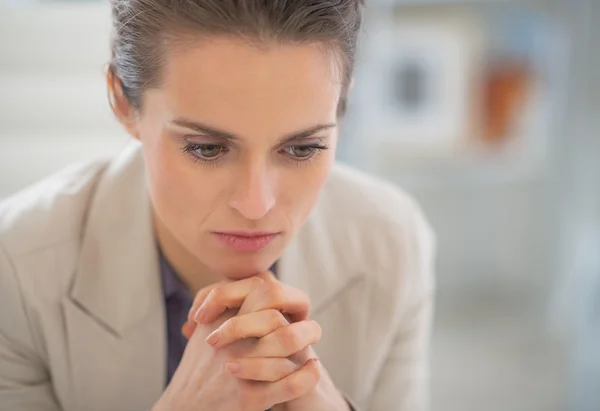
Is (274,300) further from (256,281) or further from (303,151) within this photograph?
(303,151)

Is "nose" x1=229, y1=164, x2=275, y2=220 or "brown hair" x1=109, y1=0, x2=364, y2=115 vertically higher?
"brown hair" x1=109, y1=0, x2=364, y2=115

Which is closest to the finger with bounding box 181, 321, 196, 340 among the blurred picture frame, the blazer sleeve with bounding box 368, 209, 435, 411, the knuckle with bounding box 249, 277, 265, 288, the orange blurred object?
the knuckle with bounding box 249, 277, 265, 288

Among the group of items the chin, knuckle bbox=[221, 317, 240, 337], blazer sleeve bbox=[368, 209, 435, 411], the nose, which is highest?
the nose

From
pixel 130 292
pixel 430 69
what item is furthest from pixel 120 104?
pixel 430 69

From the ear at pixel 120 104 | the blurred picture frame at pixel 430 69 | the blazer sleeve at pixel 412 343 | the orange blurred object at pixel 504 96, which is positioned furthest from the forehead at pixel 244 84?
the orange blurred object at pixel 504 96

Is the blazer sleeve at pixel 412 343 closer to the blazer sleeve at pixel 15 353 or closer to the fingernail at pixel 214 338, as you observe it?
the fingernail at pixel 214 338

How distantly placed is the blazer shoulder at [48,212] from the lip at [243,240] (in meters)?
0.28

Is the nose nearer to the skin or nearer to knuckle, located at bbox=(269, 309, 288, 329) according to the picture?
the skin

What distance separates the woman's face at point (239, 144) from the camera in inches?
30.2

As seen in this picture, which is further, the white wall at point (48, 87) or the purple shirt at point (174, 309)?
the white wall at point (48, 87)

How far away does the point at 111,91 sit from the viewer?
0.93 m

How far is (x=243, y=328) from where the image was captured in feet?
2.75

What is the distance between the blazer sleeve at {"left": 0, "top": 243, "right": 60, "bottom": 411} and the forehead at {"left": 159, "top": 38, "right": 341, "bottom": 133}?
387 millimetres

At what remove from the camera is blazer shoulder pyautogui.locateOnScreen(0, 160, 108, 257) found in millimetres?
989
